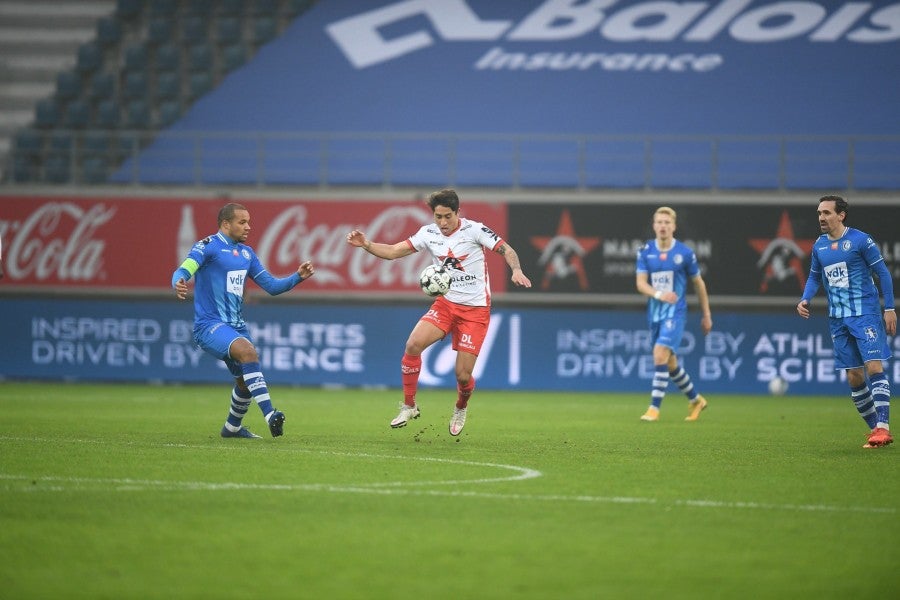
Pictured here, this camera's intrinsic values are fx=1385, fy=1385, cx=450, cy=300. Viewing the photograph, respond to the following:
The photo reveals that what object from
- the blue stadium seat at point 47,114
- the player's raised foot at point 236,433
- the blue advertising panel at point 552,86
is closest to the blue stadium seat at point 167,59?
the blue advertising panel at point 552,86

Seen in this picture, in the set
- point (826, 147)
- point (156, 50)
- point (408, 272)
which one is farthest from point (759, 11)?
point (156, 50)

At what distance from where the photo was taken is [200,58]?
1209 inches

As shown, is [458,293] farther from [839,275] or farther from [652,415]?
[652,415]

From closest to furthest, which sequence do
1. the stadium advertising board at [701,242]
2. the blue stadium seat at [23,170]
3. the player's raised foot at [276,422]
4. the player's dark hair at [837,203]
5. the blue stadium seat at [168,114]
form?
the player's raised foot at [276,422] → the player's dark hair at [837,203] → the stadium advertising board at [701,242] → the blue stadium seat at [23,170] → the blue stadium seat at [168,114]

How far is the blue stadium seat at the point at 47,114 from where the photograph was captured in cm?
3027

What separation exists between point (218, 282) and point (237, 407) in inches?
46.9

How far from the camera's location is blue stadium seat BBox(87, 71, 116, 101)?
30.4 meters

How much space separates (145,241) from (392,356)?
16.4 ft

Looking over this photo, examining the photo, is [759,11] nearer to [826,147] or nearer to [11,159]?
[826,147]

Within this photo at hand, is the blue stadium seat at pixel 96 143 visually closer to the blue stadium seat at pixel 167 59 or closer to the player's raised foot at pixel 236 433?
the blue stadium seat at pixel 167 59

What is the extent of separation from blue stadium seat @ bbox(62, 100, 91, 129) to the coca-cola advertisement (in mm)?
4788

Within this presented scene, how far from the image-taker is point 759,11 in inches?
1207

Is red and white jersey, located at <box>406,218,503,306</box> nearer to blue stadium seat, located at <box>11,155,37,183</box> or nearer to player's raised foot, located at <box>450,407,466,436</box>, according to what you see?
player's raised foot, located at <box>450,407,466,436</box>

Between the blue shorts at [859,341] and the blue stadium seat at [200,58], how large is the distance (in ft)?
68.8
